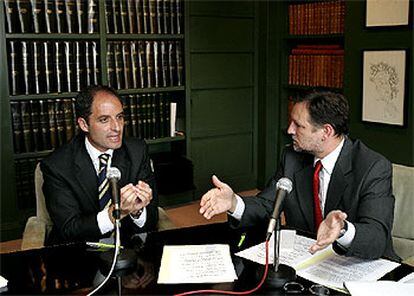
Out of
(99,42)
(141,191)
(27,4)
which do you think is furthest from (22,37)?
(141,191)

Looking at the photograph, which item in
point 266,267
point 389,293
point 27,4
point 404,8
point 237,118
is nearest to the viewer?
point 389,293

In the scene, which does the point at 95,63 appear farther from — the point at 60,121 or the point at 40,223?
the point at 40,223

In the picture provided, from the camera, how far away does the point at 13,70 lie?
11.8ft

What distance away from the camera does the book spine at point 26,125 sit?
3.65 m

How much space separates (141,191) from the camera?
180 cm

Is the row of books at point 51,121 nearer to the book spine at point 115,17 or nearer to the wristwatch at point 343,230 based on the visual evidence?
the book spine at point 115,17

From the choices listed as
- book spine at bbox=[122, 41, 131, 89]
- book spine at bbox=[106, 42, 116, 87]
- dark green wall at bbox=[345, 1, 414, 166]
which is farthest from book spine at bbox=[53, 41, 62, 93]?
dark green wall at bbox=[345, 1, 414, 166]

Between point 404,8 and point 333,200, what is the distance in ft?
6.19

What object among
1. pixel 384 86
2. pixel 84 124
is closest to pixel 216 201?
pixel 84 124

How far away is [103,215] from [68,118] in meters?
2.01

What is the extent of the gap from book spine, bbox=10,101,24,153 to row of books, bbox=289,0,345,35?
240cm

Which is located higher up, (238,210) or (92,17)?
(92,17)

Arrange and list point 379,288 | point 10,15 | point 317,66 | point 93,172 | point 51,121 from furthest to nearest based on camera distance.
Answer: point 317,66
point 51,121
point 10,15
point 93,172
point 379,288

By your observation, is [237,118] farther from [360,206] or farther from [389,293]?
[389,293]
